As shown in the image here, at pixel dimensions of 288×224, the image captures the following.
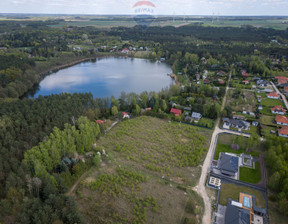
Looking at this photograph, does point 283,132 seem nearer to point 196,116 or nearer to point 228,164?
point 196,116

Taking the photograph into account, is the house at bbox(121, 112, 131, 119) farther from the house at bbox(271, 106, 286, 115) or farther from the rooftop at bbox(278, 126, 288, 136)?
the house at bbox(271, 106, 286, 115)

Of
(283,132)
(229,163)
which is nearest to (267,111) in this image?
(283,132)

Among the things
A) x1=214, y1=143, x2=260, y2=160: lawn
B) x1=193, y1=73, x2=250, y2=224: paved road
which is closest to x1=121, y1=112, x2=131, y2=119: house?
x1=193, y1=73, x2=250, y2=224: paved road

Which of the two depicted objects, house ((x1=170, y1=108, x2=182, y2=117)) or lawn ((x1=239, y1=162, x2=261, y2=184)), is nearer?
lawn ((x1=239, y1=162, x2=261, y2=184))

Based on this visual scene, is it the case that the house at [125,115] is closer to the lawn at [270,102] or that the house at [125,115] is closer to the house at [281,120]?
the house at [281,120]

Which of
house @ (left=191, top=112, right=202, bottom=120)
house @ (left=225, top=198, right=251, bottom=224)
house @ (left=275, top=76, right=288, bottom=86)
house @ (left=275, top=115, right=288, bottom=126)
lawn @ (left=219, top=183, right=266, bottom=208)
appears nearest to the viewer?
house @ (left=225, top=198, right=251, bottom=224)

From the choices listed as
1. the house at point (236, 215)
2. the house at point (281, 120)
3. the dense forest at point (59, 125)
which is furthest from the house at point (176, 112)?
the house at point (236, 215)
